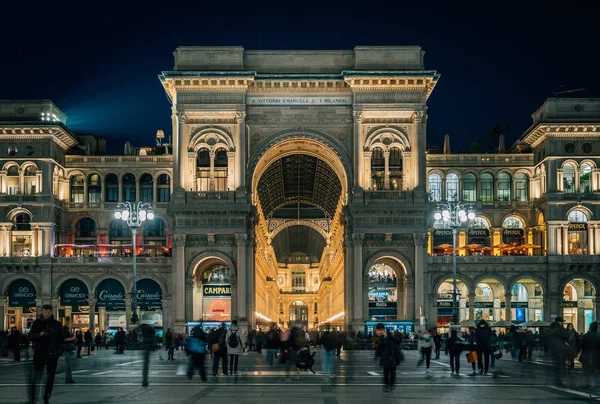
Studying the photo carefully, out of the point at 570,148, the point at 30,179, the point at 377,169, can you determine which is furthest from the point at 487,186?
the point at 30,179

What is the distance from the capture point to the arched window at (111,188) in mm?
96938

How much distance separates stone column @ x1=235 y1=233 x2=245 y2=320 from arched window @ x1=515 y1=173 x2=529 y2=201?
98.7ft

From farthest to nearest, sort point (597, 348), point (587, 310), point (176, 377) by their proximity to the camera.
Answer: point (587, 310)
point (176, 377)
point (597, 348)

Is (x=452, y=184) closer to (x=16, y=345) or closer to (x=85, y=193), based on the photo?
(x=85, y=193)

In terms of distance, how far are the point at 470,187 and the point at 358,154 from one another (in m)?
19.4

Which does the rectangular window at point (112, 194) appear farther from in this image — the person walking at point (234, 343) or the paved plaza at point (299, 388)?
the person walking at point (234, 343)

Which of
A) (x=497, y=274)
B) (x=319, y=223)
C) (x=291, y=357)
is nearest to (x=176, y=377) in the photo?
(x=291, y=357)

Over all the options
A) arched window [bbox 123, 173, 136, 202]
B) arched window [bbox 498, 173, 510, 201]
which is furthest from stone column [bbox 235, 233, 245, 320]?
arched window [bbox 498, 173, 510, 201]

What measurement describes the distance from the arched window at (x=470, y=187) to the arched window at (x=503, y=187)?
2.49 metres

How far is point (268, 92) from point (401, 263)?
1888cm

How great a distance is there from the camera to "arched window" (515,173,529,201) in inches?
3708

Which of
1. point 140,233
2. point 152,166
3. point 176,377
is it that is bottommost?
point 176,377

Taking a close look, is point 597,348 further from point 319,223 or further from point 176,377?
point 319,223

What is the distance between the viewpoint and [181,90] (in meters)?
81.2
